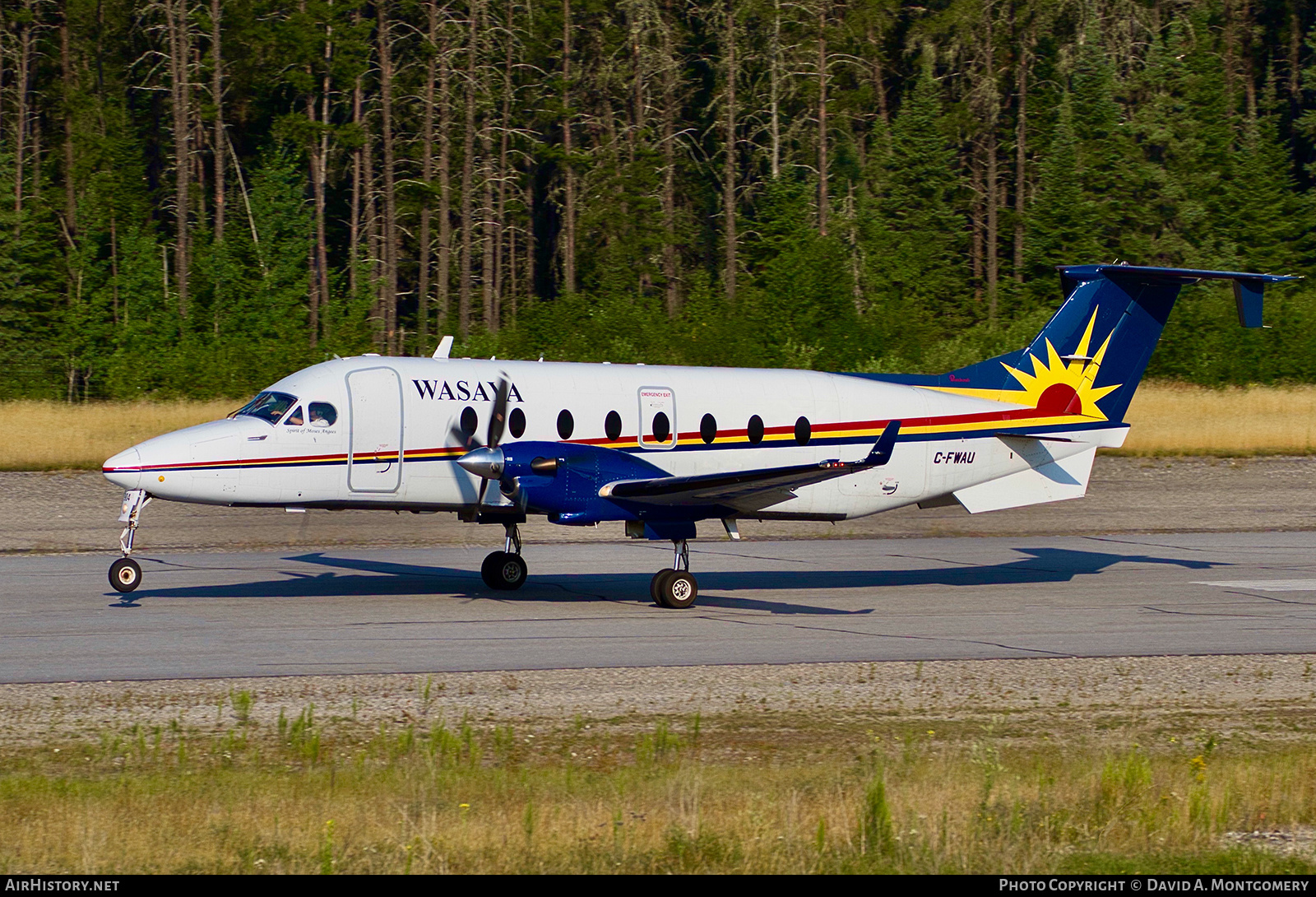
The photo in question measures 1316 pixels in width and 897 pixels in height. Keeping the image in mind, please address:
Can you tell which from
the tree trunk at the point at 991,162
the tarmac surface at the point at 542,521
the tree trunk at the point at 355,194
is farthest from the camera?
the tree trunk at the point at 991,162

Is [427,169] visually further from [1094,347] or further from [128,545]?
[128,545]

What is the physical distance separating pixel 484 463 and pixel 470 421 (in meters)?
1.01

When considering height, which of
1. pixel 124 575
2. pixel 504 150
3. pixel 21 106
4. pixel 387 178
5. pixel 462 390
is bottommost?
pixel 124 575

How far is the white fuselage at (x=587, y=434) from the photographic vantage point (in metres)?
16.4

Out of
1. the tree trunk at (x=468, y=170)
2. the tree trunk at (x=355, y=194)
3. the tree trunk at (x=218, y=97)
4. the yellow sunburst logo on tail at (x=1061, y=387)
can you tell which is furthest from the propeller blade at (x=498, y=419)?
the tree trunk at (x=355, y=194)

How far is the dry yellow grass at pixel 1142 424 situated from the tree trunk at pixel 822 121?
1742 cm

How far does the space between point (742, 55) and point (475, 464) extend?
1926 inches

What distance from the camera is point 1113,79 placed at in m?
61.9

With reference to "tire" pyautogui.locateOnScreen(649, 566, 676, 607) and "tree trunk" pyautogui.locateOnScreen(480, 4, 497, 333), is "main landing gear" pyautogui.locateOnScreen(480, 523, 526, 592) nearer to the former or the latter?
"tire" pyautogui.locateOnScreen(649, 566, 676, 607)

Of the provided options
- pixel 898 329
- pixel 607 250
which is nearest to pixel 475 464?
pixel 898 329

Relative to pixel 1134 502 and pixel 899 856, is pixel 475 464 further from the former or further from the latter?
pixel 1134 502

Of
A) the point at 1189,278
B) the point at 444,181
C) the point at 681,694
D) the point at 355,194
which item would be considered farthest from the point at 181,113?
the point at 681,694

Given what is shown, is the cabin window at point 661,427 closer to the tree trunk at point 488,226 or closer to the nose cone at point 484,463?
the nose cone at point 484,463

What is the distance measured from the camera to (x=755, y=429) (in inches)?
741
